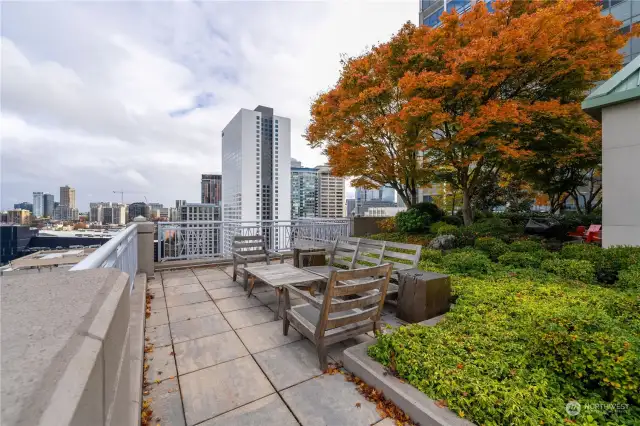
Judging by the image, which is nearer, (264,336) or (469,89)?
(264,336)

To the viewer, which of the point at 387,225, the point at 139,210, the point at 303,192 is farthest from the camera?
the point at 303,192

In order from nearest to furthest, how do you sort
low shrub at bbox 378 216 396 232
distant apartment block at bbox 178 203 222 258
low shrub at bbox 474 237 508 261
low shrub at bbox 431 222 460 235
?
low shrub at bbox 474 237 508 261, distant apartment block at bbox 178 203 222 258, low shrub at bbox 431 222 460 235, low shrub at bbox 378 216 396 232

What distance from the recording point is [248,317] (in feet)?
13.1

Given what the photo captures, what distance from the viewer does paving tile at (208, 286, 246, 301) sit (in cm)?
486

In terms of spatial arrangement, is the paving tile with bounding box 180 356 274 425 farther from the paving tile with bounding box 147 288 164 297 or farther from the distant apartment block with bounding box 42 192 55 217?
the distant apartment block with bounding box 42 192 55 217

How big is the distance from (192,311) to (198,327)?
0.61m

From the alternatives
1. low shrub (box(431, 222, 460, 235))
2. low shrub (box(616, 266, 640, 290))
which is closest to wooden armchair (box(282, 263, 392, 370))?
low shrub (box(616, 266, 640, 290))

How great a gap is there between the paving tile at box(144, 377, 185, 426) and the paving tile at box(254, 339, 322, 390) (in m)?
0.77

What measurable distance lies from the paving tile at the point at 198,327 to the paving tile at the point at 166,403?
83 cm

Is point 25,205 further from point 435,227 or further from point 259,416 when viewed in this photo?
point 435,227

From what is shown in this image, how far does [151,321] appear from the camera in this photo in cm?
383

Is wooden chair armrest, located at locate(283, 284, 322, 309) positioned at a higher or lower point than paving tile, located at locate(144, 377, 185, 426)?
higher

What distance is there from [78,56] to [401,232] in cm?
1084

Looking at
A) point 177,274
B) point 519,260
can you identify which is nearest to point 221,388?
point 177,274
